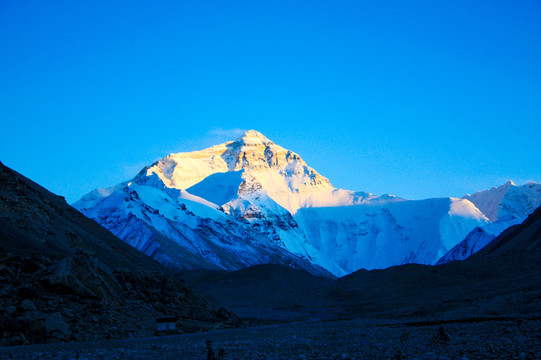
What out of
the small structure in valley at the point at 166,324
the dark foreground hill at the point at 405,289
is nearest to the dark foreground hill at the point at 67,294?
the small structure in valley at the point at 166,324

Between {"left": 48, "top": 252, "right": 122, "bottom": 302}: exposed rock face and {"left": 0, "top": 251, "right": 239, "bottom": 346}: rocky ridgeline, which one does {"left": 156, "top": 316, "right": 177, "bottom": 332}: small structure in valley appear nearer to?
{"left": 0, "top": 251, "right": 239, "bottom": 346}: rocky ridgeline

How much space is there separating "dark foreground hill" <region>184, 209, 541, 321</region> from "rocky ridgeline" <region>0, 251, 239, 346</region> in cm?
2181

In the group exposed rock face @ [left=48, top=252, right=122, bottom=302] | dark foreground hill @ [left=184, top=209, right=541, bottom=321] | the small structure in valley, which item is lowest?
the small structure in valley

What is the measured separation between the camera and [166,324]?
125 feet

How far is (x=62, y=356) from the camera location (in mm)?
22016

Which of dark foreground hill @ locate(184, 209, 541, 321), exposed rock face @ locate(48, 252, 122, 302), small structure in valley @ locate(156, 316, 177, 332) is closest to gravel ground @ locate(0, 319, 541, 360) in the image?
small structure in valley @ locate(156, 316, 177, 332)

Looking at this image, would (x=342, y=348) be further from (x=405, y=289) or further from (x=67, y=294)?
(x=405, y=289)

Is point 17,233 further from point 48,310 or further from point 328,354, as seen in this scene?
point 328,354

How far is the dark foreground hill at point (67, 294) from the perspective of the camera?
30266 millimetres

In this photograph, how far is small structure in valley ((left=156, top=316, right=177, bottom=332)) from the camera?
37906 mm

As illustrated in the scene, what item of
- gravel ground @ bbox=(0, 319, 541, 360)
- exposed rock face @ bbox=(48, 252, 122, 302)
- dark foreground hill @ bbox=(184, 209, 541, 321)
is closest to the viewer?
gravel ground @ bbox=(0, 319, 541, 360)

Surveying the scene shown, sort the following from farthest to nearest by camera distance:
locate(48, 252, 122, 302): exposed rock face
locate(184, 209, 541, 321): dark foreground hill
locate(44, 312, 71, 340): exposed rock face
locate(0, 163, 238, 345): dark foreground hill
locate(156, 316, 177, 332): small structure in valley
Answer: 1. locate(184, 209, 541, 321): dark foreground hill
2. locate(156, 316, 177, 332): small structure in valley
3. locate(48, 252, 122, 302): exposed rock face
4. locate(0, 163, 238, 345): dark foreground hill
5. locate(44, 312, 71, 340): exposed rock face

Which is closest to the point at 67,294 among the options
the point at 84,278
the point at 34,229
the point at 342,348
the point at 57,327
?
the point at 84,278

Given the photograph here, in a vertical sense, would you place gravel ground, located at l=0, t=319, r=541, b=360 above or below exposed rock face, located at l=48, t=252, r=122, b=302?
below
